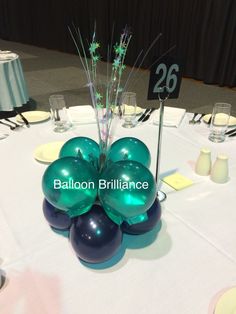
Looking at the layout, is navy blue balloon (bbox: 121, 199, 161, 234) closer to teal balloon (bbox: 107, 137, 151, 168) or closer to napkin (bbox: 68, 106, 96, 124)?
teal balloon (bbox: 107, 137, 151, 168)

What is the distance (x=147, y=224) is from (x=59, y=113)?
792 mm

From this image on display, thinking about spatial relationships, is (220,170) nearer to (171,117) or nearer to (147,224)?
(147,224)

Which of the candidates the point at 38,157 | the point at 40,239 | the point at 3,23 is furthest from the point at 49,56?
the point at 40,239

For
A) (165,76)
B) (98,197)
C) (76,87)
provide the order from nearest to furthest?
(98,197) < (165,76) < (76,87)

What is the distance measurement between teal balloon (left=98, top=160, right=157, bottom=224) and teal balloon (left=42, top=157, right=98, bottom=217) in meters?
0.03

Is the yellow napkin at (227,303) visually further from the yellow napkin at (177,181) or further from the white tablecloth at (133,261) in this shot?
the yellow napkin at (177,181)

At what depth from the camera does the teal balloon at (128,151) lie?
82cm

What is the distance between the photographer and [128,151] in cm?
82

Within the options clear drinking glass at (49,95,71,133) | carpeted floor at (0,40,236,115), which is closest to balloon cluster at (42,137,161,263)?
clear drinking glass at (49,95,71,133)

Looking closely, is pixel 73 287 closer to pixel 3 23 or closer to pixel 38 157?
pixel 38 157

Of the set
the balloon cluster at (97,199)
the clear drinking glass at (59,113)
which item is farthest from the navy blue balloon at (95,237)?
the clear drinking glass at (59,113)

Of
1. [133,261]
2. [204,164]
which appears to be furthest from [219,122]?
[133,261]

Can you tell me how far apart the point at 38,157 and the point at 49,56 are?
18.6ft

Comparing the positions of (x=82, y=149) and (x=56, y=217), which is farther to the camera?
(x=82, y=149)
